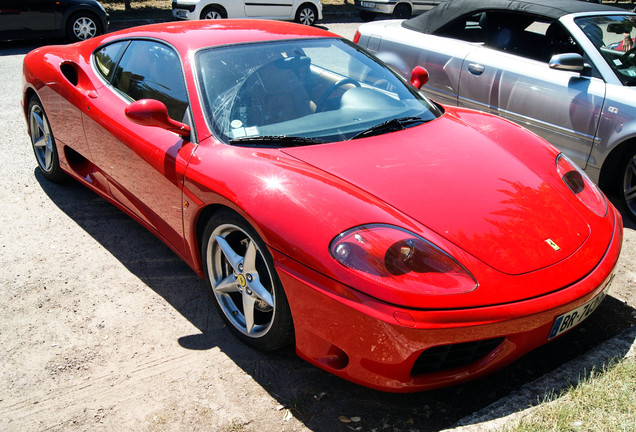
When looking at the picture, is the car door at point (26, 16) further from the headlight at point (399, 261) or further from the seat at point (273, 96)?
the headlight at point (399, 261)

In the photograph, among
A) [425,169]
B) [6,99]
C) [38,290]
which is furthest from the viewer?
[6,99]

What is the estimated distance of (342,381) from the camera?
9.03ft

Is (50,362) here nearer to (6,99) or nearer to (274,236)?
(274,236)

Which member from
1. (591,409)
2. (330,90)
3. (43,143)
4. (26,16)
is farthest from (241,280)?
(26,16)

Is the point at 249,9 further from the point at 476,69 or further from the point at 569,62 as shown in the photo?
the point at 569,62

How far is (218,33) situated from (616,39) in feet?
10.6

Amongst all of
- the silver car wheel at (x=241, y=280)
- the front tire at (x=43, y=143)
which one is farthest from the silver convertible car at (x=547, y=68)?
the front tire at (x=43, y=143)

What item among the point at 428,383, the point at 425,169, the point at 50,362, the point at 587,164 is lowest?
the point at 50,362

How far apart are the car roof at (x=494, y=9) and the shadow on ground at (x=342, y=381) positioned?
2685 mm

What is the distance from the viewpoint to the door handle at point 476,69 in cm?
508

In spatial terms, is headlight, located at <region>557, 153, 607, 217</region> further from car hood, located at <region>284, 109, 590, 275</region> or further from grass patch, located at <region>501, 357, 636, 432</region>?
grass patch, located at <region>501, 357, 636, 432</region>

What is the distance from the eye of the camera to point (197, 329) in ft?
10.4

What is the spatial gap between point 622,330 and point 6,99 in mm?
7078

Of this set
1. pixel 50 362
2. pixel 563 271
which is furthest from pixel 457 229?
pixel 50 362
